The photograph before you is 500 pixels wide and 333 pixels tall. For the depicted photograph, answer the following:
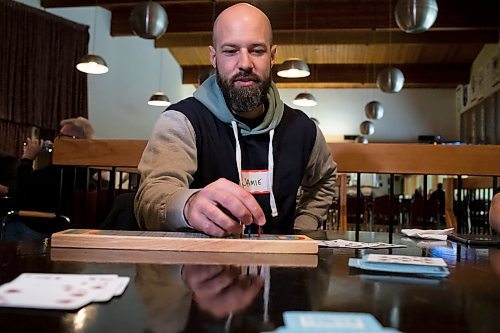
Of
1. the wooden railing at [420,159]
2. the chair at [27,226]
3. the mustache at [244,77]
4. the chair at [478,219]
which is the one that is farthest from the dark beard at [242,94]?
the chair at [478,219]

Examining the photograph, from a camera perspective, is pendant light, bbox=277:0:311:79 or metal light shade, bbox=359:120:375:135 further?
metal light shade, bbox=359:120:375:135

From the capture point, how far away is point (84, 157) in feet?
6.24

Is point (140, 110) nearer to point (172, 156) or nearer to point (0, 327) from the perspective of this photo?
point (172, 156)

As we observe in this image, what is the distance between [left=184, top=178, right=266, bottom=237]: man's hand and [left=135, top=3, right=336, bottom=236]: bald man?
330mm

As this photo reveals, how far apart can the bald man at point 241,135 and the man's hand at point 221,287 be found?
594mm

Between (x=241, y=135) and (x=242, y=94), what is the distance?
0.11 m

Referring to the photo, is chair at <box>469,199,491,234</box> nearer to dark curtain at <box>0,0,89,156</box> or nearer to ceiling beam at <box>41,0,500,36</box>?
ceiling beam at <box>41,0,500,36</box>

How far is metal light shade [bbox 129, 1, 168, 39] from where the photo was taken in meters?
4.14

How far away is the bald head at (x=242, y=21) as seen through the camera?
4.56 feet

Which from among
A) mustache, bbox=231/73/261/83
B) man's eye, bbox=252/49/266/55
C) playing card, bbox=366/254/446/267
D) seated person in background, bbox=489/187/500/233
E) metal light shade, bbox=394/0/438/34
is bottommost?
playing card, bbox=366/254/446/267

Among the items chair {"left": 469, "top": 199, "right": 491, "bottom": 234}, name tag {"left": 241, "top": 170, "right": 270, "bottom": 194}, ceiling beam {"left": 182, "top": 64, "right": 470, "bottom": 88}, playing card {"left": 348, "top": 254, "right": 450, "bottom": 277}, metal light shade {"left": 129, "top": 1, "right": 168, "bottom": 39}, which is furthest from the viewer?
ceiling beam {"left": 182, "top": 64, "right": 470, "bottom": 88}

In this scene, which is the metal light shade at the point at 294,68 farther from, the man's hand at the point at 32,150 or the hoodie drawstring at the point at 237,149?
the hoodie drawstring at the point at 237,149

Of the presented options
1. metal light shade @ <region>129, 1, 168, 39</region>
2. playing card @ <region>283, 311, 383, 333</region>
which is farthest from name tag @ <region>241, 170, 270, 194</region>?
metal light shade @ <region>129, 1, 168, 39</region>

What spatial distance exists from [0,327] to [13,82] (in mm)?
6926
